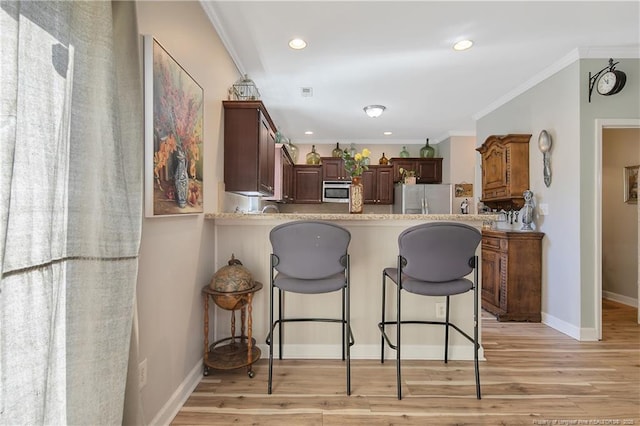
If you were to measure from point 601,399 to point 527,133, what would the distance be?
9.00 feet

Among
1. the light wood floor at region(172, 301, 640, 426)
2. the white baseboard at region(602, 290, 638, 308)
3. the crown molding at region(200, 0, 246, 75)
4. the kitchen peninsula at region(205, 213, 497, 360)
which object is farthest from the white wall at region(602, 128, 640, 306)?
the crown molding at region(200, 0, 246, 75)

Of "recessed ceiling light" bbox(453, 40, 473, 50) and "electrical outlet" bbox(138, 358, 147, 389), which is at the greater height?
"recessed ceiling light" bbox(453, 40, 473, 50)

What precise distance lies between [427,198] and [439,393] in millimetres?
4046

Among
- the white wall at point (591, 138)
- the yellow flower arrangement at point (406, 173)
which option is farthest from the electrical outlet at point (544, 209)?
the yellow flower arrangement at point (406, 173)

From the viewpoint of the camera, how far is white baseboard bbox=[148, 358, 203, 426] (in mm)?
1529

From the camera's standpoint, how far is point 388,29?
8.05 ft

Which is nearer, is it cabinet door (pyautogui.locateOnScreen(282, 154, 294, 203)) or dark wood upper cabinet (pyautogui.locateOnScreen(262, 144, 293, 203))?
dark wood upper cabinet (pyautogui.locateOnScreen(262, 144, 293, 203))

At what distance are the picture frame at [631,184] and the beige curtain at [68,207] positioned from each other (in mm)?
5388

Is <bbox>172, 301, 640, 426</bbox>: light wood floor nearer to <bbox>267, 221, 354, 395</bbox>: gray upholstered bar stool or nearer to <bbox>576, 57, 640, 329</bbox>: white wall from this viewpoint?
<bbox>267, 221, 354, 395</bbox>: gray upholstered bar stool

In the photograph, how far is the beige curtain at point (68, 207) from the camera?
2.22 feet

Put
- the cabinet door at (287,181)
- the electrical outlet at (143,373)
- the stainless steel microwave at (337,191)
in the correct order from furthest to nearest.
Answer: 1. the stainless steel microwave at (337,191)
2. the cabinet door at (287,181)
3. the electrical outlet at (143,373)

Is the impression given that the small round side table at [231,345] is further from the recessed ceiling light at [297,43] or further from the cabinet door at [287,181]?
the cabinet door at [287,181]

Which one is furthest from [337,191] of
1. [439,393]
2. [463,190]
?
[439,393]

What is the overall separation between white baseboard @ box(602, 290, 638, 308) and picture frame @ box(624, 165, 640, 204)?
1224 mm
